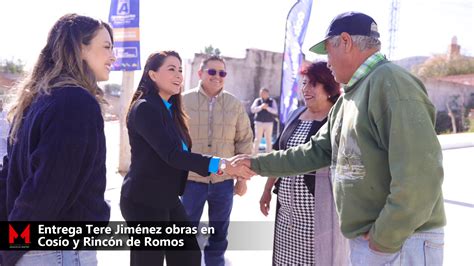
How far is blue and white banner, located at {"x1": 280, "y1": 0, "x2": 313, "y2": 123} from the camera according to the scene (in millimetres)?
8008

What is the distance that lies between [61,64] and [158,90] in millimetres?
1315

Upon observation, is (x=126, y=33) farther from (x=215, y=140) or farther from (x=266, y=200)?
(x=266, y=200)

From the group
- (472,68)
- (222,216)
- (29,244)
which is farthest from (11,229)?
(472,68)

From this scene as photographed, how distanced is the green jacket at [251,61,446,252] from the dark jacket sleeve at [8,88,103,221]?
119 cm

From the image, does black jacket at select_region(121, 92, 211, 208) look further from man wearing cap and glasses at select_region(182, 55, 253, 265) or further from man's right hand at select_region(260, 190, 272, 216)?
man wearing cap and glasses at select_region(182, 55, 253, 265)

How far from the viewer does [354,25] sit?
2.30 metres

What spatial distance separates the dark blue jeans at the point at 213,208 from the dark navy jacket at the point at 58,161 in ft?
7.04

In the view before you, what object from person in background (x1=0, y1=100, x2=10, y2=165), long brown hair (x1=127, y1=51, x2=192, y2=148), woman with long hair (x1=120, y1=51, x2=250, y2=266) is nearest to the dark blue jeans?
long brown hair (x1=127, y1=51, x2=192, y2=148)

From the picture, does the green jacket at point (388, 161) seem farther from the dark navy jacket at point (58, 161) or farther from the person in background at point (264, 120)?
the person in background at point (264, 120)

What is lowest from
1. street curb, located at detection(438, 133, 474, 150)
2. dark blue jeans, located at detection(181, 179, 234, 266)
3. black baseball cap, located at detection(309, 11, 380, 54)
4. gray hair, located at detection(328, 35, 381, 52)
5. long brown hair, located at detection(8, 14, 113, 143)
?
street curb, located at detection(438, 133, 474, 150)

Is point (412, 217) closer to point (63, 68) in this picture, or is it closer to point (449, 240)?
point (63, 68)

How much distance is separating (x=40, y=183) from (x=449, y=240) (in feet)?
16.8

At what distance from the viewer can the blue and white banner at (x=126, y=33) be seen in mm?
8578

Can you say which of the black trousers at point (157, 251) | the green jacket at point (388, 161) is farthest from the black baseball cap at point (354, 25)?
the black trousers at point (157, 251)
